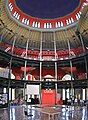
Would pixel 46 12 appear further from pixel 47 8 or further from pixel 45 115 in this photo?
pixel 45 115

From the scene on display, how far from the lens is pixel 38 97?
44.0 meters

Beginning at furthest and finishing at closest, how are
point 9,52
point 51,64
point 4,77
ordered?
1. point 51,64
2. point 9,52
3. point 4,77

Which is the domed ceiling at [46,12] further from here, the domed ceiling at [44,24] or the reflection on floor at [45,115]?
the reflection on floor at [45,115]

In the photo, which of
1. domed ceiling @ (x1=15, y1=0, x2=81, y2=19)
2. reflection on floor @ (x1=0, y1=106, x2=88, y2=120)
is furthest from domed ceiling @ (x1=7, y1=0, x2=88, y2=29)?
reflection on floor @ (x1=0, y1=106, x2=88, y2=120)

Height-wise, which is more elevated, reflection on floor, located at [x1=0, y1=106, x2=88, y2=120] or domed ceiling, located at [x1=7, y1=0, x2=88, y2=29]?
domed ceiling, located at [x1=7, y1=0, x2=88, y2=29]

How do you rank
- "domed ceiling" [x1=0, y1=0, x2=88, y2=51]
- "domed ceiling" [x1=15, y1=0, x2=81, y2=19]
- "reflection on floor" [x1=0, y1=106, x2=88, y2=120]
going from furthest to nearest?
"domed ceiling" [x1=15, y1=0, x2=81, y2=19] < "domed ceiling" [x1=0, y1=0, x2=88, y2=51] < "reflection on floor" [x1=0, y1=106, x2=88, y2=120]

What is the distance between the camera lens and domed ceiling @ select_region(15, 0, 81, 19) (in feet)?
145

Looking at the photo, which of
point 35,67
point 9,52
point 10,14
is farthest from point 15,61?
point 10,14

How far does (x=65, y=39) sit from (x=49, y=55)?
410cm

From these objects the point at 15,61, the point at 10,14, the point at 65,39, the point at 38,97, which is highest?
the point at 10,14

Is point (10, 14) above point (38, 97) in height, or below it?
above

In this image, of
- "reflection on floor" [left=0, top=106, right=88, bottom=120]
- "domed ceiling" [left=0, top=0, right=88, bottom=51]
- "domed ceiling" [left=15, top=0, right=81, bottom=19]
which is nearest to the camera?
"reflection on floor" [left=0, top=106, right=88, bottom=120]

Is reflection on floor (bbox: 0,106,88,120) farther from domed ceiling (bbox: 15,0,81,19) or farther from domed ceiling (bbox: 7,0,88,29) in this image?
domed ceiling (bbox: 15,0,81,19)

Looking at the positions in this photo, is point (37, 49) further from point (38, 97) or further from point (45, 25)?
point (38, 97)
